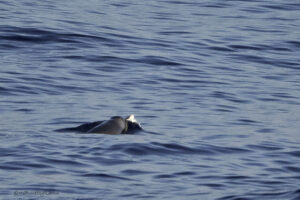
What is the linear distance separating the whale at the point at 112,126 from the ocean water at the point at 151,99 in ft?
0.77

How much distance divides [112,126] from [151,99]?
312 centimetres

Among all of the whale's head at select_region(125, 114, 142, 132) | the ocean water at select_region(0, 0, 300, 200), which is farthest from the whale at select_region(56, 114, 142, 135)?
the ocean water at select_region(0, 0, 300, 200)

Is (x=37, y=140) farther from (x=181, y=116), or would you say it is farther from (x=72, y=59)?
(x=72, y=59)

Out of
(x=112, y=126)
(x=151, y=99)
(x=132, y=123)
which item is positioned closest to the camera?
(x=112, y=126)

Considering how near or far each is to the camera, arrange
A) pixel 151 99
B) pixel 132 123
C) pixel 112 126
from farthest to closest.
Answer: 1. pixel 151 99
2. pixel 132 123
3. pixel 112 126

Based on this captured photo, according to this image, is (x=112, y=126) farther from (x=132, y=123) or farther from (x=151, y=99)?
(x=151, y=99)

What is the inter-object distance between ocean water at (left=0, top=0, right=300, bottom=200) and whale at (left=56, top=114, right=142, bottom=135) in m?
0.23

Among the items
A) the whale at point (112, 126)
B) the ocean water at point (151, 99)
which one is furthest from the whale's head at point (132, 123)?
the ocean water at point (151, 99)

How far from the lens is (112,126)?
14.4 metres

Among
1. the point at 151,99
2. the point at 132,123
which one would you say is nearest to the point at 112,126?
the point at 132,123

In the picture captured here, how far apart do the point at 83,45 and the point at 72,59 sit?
5.88 feet

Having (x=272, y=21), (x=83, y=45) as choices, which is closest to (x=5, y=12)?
(x=83, y=45)

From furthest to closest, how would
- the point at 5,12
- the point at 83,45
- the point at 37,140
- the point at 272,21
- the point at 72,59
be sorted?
1. the point at 272,21
2. the point at 5,12
3. the point at 83,45
4. the point at 72,59
5. the point at 37,140

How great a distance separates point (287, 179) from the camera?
11.7 m
